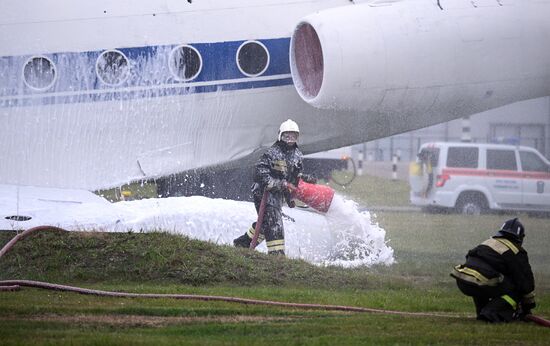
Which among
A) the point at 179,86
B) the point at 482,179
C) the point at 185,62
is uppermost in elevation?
the point at 185,62

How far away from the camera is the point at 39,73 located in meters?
15.4

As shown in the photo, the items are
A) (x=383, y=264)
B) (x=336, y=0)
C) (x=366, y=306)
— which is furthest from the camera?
(x=336, y=0)

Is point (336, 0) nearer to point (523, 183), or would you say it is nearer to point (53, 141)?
point (53, 141)

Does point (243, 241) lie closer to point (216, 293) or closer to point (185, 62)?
point (185, 62)

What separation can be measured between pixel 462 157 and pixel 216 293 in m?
16.6

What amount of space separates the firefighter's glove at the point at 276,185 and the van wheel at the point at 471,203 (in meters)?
12.6

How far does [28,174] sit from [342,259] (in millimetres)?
4326

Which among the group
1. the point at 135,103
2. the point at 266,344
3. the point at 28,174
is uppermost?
the point at 135,103

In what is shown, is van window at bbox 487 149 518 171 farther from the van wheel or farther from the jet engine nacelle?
the jet engine nacelle

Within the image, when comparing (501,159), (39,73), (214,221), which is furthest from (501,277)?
(501,159)

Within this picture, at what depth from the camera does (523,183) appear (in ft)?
83.7

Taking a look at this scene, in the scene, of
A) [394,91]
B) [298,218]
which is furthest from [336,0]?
[298,218]

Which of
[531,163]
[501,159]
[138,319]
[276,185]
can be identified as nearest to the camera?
[138,319]

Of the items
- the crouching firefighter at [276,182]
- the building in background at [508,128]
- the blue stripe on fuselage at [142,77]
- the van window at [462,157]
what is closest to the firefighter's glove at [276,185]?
the crouching firefighter at [276,182]
